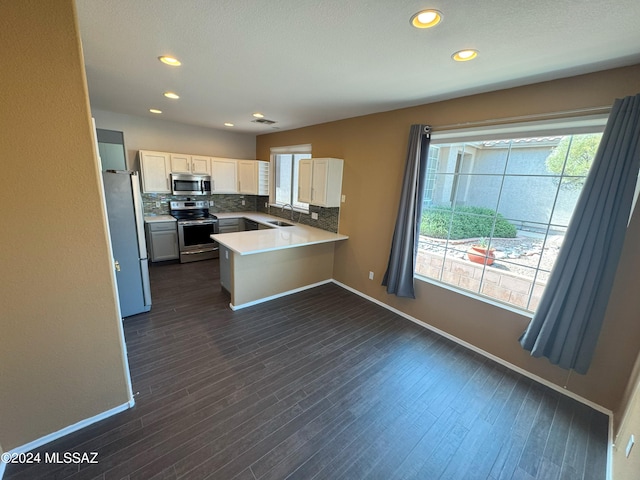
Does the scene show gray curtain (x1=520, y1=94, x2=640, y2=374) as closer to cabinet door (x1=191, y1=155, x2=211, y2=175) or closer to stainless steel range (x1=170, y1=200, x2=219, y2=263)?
stainless steel range (x1=170, y1=200, x2=219, y2=263)

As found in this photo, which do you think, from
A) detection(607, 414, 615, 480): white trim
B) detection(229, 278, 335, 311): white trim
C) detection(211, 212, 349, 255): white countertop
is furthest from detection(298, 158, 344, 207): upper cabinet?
detection(607, 414, 615, 480): white trim

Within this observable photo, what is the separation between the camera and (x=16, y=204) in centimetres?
124

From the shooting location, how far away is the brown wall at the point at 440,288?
→ 1.85 m

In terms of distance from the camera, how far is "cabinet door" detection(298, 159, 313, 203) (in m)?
4.02

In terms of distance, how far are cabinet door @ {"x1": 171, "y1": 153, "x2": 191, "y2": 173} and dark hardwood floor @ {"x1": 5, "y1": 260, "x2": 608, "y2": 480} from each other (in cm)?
287

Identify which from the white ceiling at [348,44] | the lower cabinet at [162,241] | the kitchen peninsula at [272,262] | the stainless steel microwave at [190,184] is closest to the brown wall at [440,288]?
the white ceiling at [348,44]

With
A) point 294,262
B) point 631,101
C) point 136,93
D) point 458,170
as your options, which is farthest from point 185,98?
point 631,101

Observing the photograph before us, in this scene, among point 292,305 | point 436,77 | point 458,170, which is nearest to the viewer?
point 436,77

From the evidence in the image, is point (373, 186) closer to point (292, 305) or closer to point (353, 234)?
point (353, 234)

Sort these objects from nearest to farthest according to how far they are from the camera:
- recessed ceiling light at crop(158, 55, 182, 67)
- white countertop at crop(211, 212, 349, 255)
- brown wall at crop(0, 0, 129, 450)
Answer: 1. brown wall at crop(0, 0, 129, 450)
2. recessed ceiling light at crop(158, 55, 182, 67)
3. white countertop at crop(211, 212, 349, 255)

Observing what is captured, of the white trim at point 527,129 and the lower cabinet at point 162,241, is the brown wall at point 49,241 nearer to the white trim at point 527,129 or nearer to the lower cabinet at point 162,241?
the white trim at point 527,129

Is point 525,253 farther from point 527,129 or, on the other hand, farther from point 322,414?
point 322,414

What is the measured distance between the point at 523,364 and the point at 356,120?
3.44 meters

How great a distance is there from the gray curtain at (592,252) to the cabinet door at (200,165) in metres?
5.34
